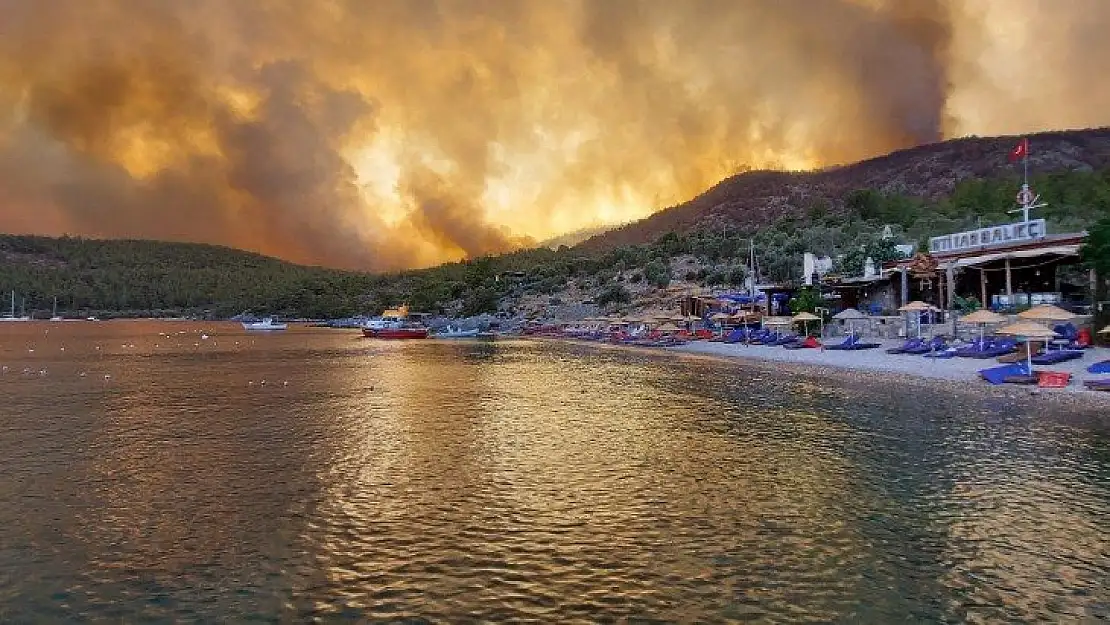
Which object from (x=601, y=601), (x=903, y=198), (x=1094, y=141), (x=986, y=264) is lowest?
(x=601, y=601)

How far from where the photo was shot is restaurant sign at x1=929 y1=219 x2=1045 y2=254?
121 feet

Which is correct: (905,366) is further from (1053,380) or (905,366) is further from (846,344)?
(846,344)

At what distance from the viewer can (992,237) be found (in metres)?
39.6

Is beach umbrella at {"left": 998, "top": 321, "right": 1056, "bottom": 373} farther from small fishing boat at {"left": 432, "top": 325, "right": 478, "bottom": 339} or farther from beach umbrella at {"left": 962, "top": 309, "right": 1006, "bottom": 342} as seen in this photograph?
small fishing boat at {"left": 432, "top": 325, "right": 478, "bottom": 339}

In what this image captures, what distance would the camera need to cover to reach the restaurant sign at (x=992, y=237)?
36906 millimetres

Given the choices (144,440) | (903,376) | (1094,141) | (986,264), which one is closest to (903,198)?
(1094,141)

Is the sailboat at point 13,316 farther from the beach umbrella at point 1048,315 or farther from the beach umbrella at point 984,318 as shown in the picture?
the beach umbrella at point 1048,315

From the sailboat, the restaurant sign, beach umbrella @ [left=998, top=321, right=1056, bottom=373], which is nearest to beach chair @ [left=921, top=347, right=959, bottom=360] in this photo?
beach umbrella @ [left=998, top=321, right=1056, bottom=373]

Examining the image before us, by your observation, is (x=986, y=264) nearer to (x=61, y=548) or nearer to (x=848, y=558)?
(x=848, y=558)

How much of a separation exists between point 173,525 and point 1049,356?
91.1 ft

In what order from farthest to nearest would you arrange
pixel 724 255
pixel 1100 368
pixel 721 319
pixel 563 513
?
pixel 724 255 < pixel 721 319 < pixel 1100 368 < pixel 563 513

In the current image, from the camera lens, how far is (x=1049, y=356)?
2561 cm

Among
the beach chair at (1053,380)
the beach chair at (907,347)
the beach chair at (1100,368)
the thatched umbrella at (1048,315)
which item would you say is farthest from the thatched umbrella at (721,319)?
the beach chair at (1100,368)

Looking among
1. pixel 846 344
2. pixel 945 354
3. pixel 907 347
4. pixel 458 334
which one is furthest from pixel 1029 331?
pixel 458 334
